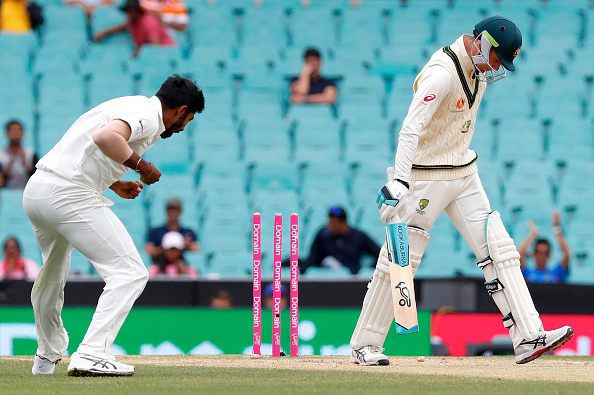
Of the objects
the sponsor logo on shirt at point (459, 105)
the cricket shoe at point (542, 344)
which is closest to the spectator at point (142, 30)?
the sponsor logo on shirt at point (459, 105)

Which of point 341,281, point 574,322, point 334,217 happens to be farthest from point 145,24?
point 574,322

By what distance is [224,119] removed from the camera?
1239 cm

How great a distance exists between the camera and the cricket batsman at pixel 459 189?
571 centimetres

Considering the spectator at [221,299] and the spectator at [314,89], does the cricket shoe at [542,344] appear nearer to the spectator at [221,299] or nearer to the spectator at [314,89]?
the spectator at [221,299]

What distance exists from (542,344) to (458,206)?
949 mm

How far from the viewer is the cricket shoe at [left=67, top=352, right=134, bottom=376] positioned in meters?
4.91

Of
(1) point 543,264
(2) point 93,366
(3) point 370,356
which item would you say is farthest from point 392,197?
(1) point 543,264

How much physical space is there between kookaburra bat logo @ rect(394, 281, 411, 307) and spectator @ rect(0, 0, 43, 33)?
895cm

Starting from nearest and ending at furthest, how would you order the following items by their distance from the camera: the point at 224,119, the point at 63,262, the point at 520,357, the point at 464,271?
the point at 63,262
the point at 520,357
the point at 464,271
the point at 224,119

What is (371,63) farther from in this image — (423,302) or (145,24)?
(423,302)

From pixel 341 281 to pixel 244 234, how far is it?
3006 mm

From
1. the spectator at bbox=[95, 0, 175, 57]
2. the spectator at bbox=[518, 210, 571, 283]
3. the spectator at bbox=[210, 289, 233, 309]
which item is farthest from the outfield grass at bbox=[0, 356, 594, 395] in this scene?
the spectator at bbox=[95, 0, 175, 57]

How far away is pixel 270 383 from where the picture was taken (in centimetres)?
478

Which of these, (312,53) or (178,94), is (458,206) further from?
(312,53)
